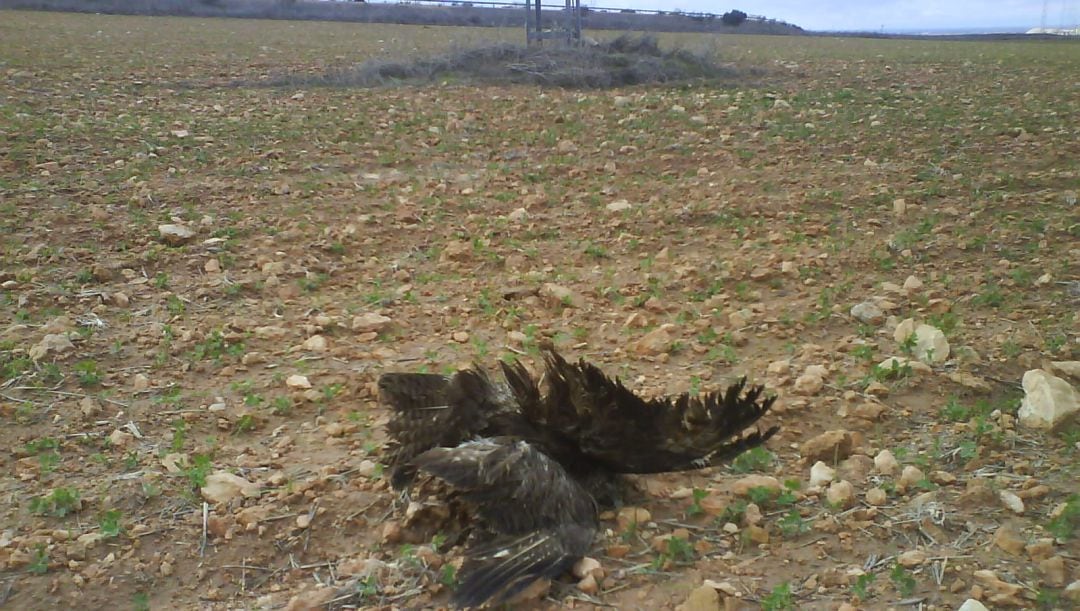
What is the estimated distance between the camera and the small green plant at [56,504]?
2383mm

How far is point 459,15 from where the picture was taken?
31.9 meters

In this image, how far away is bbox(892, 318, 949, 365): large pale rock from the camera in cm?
314

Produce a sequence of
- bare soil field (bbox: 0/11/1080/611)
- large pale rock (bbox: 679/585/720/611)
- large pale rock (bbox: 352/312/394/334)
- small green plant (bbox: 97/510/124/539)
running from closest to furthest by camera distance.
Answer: large pale rock (bbox: 679/585/720/611) → bare soil field (bbox: 0/11/1080/611) → small green plant (bbox: 97/510/124/539) → large pale rock (bbox: 352/312/394/334)

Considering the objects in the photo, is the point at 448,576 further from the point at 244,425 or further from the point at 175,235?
the point at 175,235

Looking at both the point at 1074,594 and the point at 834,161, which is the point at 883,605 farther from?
the point at 834,161

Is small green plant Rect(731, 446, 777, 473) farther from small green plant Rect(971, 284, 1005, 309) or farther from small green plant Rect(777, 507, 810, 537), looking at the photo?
small green plant Rect(971, 284, 1005, 309)

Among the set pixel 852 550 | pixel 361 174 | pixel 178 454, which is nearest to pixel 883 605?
pixel 852 550

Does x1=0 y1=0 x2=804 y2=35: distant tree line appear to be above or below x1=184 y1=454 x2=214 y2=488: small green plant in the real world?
above

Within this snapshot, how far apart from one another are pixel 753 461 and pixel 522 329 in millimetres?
1277

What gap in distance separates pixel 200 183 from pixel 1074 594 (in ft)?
16.6

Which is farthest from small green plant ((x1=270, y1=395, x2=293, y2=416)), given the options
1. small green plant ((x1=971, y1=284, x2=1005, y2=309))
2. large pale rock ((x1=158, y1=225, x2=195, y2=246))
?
small green plant ((x1=971, y1=284, x2=1005, y2=309))

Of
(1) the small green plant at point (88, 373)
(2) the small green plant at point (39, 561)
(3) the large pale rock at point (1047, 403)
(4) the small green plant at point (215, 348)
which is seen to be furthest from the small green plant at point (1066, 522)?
(1) the small green plant at point (88, 373)

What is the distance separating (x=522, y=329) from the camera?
3.60m

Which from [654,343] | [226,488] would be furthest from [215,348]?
[654,343]
